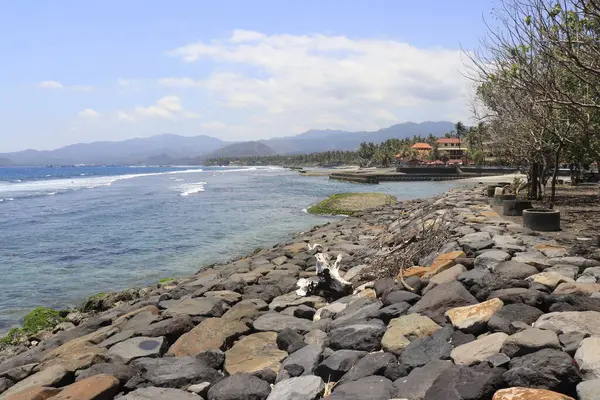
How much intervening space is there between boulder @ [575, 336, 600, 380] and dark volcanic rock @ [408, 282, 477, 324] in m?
1.56

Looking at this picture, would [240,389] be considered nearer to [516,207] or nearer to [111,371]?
[111,371]

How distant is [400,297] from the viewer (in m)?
6.22

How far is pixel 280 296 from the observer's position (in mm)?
8344

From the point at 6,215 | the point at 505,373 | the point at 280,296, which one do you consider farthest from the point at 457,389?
the point at 6,215

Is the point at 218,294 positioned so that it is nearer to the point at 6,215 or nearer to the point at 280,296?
the point at 280,296

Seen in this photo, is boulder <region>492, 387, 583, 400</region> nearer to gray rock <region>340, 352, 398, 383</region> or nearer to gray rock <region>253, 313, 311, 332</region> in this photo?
gray rock <region>340, 352, 398, 383</region>

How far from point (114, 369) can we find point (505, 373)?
396cm

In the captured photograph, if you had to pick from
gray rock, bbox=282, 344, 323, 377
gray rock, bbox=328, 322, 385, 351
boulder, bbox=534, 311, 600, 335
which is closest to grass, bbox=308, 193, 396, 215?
gray rock, bbox=328, 322, 385, 351

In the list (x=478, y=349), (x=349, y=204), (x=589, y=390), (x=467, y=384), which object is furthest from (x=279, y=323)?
(x=349, y=204)

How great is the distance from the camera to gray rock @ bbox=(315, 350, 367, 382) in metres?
4.63

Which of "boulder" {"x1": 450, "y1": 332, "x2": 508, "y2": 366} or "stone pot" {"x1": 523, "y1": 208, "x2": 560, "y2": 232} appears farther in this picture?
"stone pot" {"x1": 523, "y1": 208, "x2": 560, "y2": 232}

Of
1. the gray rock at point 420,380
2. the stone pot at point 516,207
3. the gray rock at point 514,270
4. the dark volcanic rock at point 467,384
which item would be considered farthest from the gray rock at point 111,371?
the stone pot at point 516,207

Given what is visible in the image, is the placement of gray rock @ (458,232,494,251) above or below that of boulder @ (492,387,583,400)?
above

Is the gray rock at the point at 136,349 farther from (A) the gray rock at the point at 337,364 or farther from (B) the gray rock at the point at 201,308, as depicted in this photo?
(A) the gray rock at the point at 337,364
